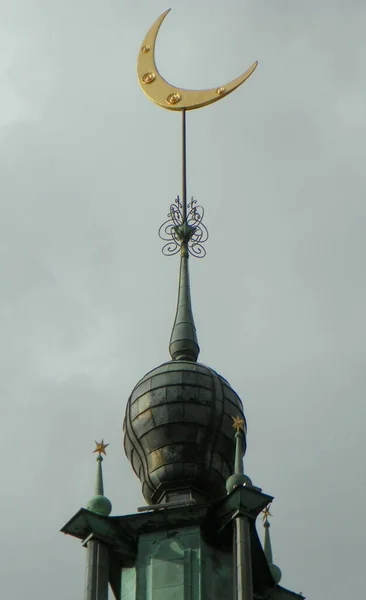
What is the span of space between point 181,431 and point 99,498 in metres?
2.89

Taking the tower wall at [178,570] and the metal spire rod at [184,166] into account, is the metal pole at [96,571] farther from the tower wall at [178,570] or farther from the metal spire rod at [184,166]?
the metal spire rod at [184,166]

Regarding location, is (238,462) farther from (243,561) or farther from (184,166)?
(184,166)

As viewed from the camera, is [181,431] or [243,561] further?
[181,431]

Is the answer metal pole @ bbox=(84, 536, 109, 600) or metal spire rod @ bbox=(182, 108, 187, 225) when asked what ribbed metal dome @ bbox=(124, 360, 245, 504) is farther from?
metal spire rod @ bbox=(182, 108, 187, 225)

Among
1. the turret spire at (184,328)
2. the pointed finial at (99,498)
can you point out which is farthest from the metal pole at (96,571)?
the turret spire at (184,328)

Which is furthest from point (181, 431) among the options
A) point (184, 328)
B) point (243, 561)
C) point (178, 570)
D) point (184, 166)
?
point (184, 166)

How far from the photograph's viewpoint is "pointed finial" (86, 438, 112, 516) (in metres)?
55.8

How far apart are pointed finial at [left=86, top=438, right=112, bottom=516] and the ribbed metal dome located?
1460 millimetres

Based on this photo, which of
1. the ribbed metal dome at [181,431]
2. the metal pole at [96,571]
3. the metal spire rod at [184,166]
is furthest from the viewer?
the metal spire rod at [184,166]

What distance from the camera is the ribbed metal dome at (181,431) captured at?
57.5m

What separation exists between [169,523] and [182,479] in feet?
5.11

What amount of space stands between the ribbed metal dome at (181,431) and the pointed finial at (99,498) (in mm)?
1460

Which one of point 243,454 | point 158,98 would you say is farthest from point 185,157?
point 243,454

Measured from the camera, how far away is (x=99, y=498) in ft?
184
